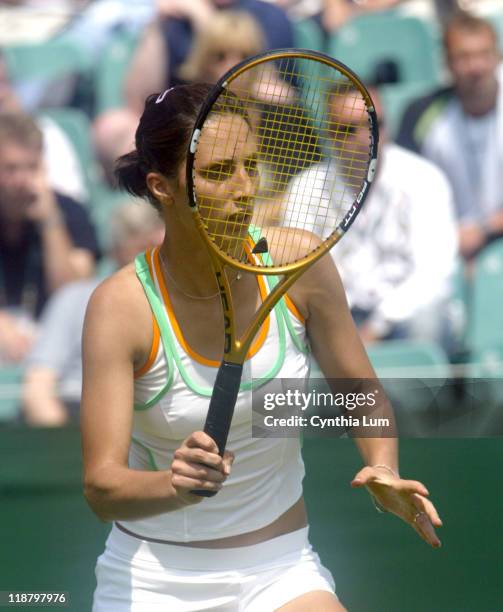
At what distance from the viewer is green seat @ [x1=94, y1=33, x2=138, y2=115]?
497cm

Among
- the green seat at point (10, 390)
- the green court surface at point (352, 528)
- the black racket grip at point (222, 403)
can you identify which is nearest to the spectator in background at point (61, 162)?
the green seat at point (10, 390)

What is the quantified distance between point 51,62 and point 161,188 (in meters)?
3.27

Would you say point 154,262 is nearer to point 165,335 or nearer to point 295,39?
point 165,335

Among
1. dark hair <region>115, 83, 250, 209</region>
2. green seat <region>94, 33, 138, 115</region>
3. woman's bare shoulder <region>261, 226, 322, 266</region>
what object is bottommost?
woman's bare shoulder <region>261, 226, 322, 266</region>

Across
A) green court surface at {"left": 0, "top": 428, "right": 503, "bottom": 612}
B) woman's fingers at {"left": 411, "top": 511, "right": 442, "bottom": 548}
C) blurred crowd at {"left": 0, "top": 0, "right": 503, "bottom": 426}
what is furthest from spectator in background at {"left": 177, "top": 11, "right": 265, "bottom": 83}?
woman's fingers at {"left": 411, "top": 511, "right": 442, "bottom": 548}

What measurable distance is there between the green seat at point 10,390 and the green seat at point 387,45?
195 centimetres

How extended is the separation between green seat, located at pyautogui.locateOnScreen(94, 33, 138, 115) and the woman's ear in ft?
10.1

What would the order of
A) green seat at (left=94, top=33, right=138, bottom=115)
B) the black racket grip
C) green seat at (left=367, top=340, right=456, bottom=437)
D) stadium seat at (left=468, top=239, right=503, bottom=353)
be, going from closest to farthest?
the black racket grip < green seat at (left=367, top=340, right=456, bottom=437) < stadium seat at (left=468, top=239, right=503, bottom=353) < green seat at (left=94, top=33, right=138, bottom=115)

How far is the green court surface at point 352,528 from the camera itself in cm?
340

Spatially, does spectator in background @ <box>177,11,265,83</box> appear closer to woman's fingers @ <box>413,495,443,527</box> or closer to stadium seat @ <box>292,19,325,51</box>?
stadium seat @ <box>292,19,325,51</box>

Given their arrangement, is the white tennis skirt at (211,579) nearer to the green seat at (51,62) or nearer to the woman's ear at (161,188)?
the woman's ear at (161,188)

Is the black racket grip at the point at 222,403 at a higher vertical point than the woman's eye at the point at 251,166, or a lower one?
lower

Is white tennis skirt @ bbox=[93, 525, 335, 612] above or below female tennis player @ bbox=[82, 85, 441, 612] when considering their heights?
below

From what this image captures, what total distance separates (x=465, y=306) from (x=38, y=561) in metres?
2.02
